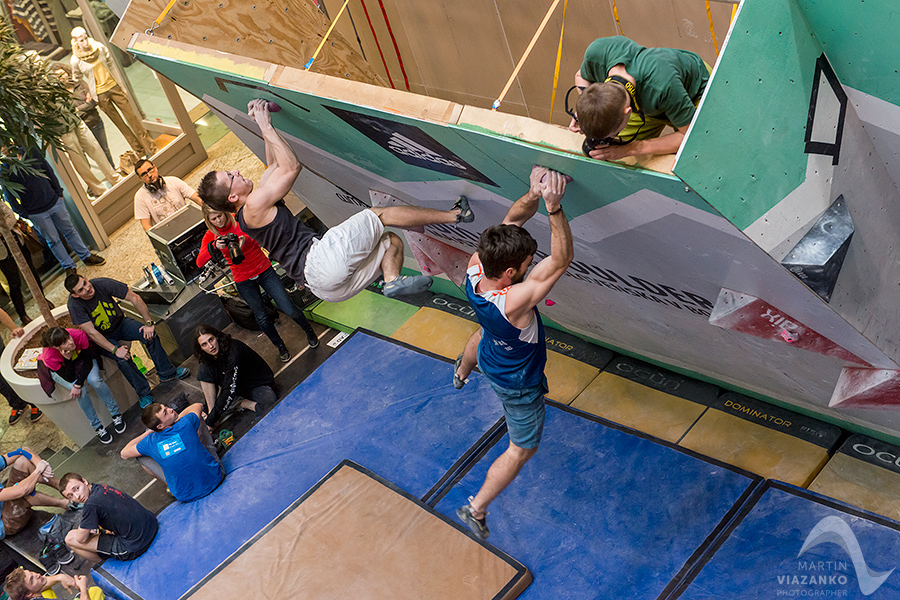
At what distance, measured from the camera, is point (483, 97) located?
5.49m

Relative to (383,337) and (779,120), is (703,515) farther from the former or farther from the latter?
(383,337)

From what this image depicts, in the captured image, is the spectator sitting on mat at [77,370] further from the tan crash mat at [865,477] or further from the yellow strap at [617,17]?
the tan crash mat at [865,477]

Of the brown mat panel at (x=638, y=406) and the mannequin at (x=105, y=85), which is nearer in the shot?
the brown mat panel at (x=638, y=406)

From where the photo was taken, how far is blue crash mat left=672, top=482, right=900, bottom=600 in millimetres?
3270

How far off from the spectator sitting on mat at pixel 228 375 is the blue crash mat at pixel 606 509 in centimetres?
176

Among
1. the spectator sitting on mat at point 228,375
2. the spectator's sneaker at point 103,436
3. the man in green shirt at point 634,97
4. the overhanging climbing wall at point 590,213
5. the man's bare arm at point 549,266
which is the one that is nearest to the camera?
the man in green shirt at point 634,97

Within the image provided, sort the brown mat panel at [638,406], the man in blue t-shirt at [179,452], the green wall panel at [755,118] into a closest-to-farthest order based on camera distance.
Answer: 1. the green wall panel at [755,118]
2. the brown mat panel at [638,406]
3. the man in blue t-shirt at [179,452]

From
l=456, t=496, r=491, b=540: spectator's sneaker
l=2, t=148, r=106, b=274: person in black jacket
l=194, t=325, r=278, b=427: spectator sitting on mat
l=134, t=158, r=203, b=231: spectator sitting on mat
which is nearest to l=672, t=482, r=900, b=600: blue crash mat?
l=456, t=496, r=491, b=540: spectator's sneaker

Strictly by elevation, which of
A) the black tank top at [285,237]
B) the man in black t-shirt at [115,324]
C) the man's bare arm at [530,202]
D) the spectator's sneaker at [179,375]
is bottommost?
the spectator's sneaker at [179,375]

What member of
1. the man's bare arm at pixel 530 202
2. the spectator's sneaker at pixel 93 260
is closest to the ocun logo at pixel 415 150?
the man's bare arm at pixel 530 202

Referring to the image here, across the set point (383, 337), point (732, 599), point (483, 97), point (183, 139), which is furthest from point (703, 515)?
point (183, 139)

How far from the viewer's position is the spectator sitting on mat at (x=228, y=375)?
5.15 m

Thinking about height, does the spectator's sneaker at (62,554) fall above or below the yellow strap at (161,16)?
below

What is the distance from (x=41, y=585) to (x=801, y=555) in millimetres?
3945
